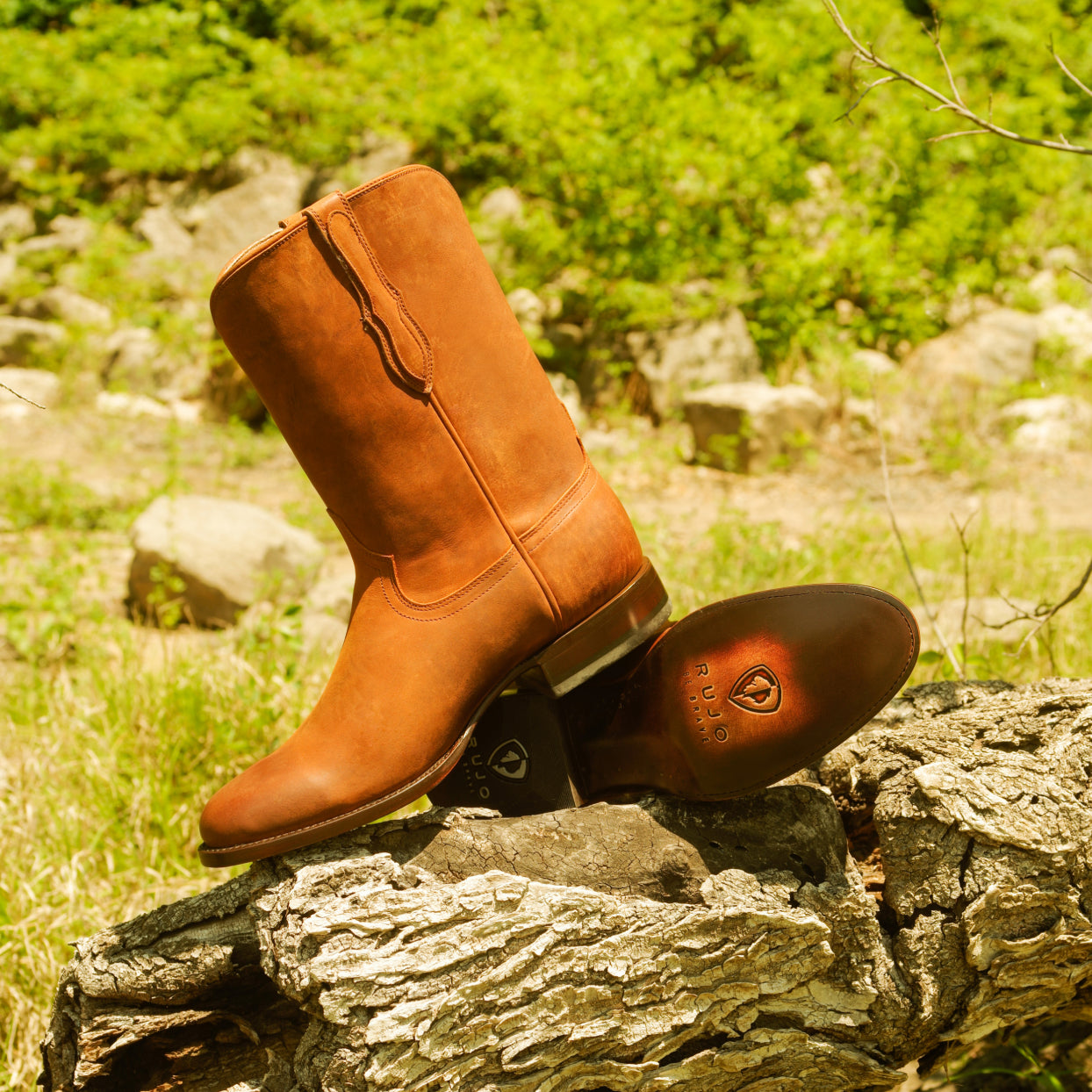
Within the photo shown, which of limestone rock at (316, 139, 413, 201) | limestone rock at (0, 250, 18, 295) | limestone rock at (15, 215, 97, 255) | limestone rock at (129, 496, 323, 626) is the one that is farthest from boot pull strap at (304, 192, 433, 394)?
limestone rock at (15, 215, 97, 255)

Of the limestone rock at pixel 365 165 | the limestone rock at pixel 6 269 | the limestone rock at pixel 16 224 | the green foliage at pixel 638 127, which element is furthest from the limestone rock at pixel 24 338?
the limestone rock at pixel 365 165

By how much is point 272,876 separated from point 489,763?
1.24 ft

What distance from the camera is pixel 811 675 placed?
4.50 ft

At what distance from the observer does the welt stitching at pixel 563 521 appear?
1503 mm

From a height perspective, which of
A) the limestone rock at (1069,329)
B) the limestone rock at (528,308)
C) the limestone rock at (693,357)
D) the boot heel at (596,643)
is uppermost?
the boot heel at (596,643)

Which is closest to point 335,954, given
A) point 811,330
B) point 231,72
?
point 811,330

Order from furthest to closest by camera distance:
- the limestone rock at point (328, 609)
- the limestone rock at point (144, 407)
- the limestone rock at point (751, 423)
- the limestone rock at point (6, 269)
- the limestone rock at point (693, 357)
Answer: the limestone rock at point (6, 269)
the limestone rock at point (693, 357)
the limestone rock at point (144, 407)
the limestone rock at point (751, 423)
the limestone rock at point (328, 609)

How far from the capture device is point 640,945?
134 centimetres

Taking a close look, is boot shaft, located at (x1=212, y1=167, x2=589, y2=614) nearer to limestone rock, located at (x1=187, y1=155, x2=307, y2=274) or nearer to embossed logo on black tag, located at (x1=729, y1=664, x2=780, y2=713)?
embossed logo on black tag, located at (x1=729, y1=664, x2=780, y2=713)

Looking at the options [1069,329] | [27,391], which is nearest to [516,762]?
[27,391]

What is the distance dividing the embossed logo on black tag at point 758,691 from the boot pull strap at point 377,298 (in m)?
0.61

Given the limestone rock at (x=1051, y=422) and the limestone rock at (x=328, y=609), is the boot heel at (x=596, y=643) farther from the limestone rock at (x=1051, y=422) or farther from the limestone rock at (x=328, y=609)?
the limestone rock at (x=1051, y=422)

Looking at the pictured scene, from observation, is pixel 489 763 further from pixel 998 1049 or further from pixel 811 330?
pixel 811 330

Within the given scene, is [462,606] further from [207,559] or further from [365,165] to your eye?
[365,165]
